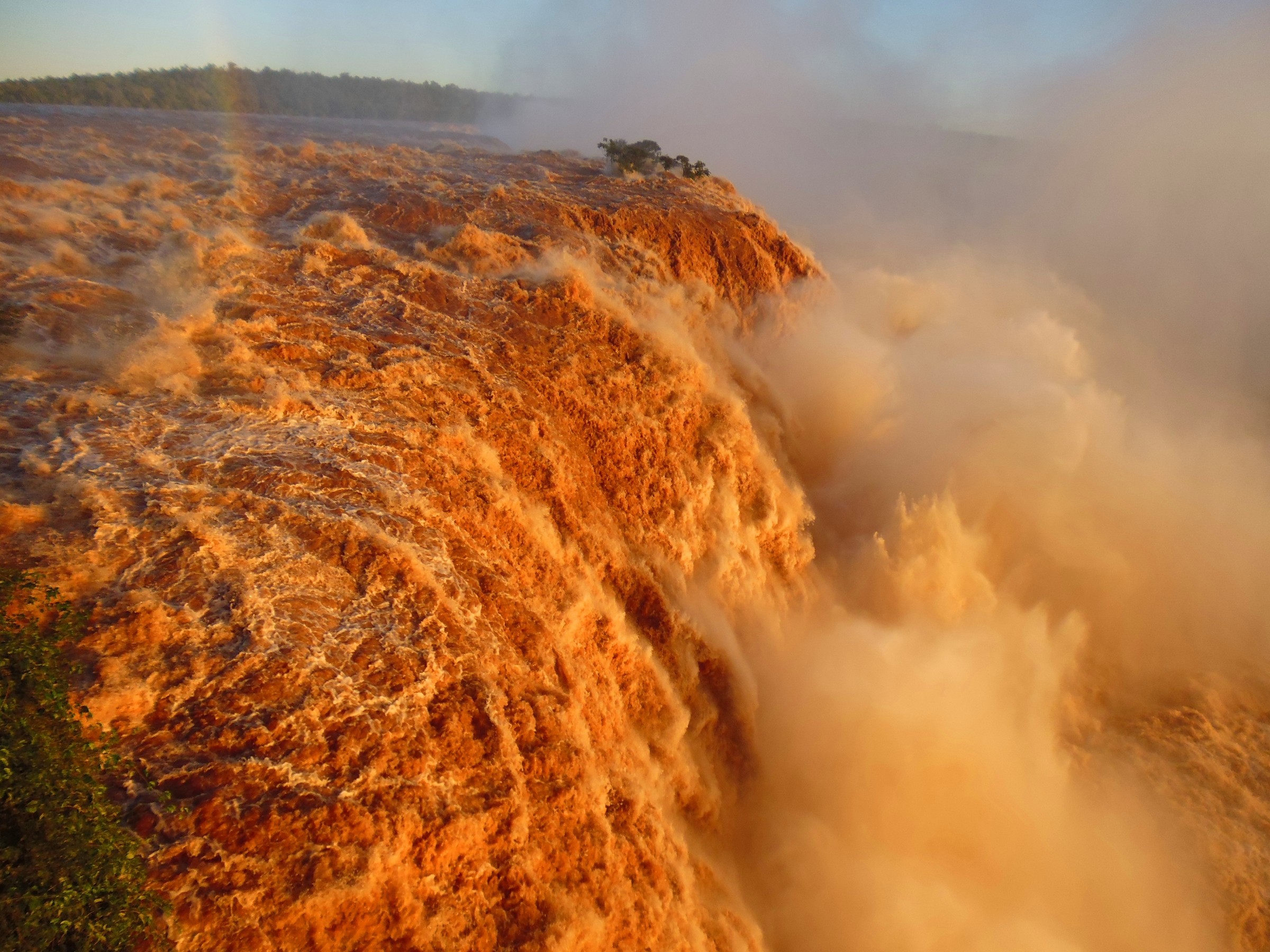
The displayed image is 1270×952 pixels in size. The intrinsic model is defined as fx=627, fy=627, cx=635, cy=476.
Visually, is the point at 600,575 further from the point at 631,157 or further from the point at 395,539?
the point at 631,157

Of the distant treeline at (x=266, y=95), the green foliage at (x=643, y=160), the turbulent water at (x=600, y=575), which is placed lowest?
the turbulent water at (x=600, y=575)

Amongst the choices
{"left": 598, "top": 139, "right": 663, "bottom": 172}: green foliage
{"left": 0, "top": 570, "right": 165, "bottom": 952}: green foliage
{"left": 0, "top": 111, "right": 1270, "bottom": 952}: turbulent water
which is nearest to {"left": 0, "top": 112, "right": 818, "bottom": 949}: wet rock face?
{"left": 0, "top": 111, "right": 1270, "bottom": 952}: turbulent water

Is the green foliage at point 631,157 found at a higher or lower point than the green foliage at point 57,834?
higher

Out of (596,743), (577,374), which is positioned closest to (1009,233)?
(577,374)

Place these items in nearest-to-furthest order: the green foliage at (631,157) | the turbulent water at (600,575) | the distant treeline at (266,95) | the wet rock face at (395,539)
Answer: the wet rock face at (395,539) < the turbulent water at (600,575) < the green foliage at (631,157) < the distant treeline at (266,95)

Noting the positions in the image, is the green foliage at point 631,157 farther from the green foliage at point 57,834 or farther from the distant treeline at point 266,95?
the distant treeline at point 266,95

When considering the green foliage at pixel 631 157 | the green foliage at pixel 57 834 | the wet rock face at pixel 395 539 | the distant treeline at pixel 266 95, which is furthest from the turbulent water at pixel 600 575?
the distant treeline at pixel 266 95

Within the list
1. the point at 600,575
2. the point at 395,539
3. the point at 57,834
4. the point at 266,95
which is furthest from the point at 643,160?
the point at 266,95

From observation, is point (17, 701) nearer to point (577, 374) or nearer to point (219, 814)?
point (219, 814)
